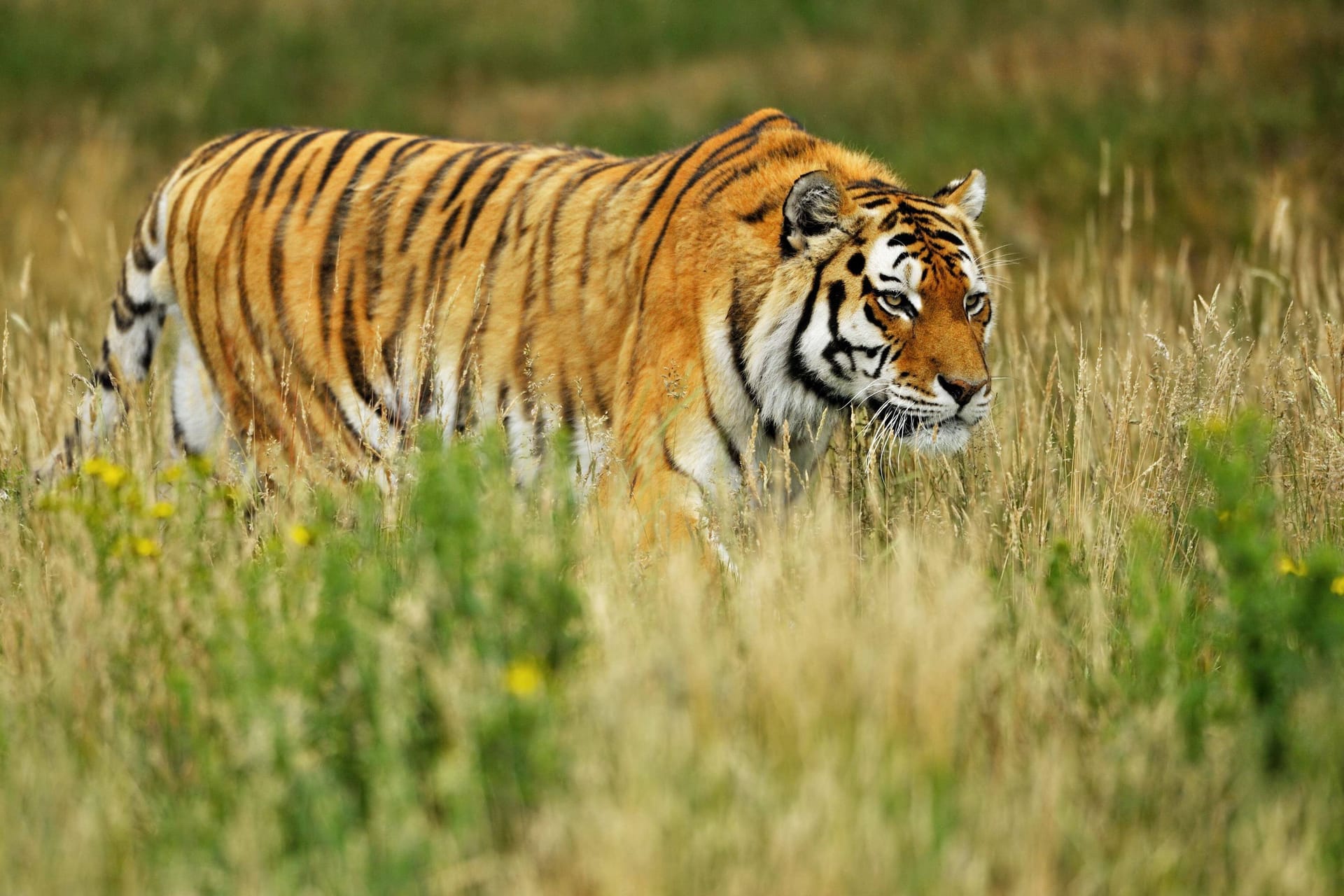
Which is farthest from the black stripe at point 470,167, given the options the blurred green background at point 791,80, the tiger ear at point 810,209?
the blurred green background at point 791,80

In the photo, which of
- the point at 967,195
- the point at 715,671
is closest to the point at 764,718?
the point at 715,671

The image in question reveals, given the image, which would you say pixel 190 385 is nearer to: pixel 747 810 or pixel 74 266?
pixel 747 810

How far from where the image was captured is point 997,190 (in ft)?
31.5

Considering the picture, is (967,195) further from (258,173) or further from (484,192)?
(258,173)

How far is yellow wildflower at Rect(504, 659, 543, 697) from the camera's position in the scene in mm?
2254

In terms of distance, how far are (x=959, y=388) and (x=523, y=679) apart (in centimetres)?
172

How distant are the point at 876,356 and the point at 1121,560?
86 cm

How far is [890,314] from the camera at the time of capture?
3662 millimetres

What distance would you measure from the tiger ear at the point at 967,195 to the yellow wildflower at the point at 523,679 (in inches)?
87.3

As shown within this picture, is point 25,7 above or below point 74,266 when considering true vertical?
above

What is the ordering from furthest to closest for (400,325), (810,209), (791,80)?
(791,80) → (400,325) → (810,209)

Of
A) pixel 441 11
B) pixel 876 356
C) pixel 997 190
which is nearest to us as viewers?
pixel 876 356

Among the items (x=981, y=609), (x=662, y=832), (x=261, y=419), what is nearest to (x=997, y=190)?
(x=261, y=419)

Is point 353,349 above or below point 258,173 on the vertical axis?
below
